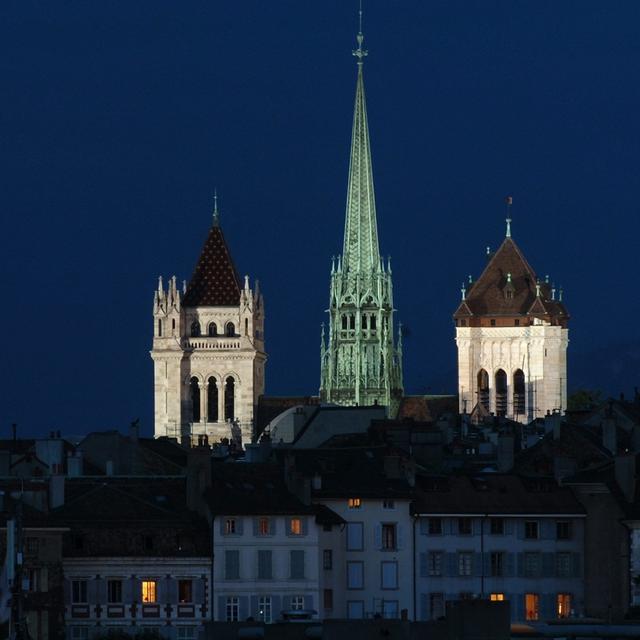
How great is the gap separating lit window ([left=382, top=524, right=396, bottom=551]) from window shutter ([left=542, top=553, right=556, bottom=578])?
489 cm

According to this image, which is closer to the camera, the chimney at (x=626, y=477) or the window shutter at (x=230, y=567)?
the window shutter at (x=230, y=567)

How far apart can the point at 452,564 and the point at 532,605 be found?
3.03m

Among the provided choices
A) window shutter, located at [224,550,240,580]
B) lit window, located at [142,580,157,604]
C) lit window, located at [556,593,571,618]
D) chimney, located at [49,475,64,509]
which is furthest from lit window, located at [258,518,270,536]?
lit window, located at [556,593,571,618]

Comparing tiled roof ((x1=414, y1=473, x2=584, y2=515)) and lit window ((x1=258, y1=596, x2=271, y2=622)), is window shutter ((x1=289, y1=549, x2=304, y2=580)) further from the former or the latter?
tiled roof ((x1=414, y1=473, x2=584, y2=515))

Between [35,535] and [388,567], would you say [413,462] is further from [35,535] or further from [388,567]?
[35,535]

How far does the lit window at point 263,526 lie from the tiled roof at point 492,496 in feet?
17.9

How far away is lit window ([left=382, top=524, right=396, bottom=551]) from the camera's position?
121562 mm

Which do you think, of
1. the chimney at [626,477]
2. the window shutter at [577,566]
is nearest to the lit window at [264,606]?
the window shutter at [577,566]

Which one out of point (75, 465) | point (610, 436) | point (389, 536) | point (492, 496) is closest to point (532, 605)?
point (492, 496)

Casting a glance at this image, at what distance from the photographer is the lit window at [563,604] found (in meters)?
119

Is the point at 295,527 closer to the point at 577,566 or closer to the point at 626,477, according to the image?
the point at 577,566

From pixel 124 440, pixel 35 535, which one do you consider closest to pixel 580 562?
pixel 35 535

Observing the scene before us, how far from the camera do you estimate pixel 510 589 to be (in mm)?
120938

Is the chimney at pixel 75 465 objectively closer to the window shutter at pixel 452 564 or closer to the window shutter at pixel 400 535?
the window shutter at pixel 400 535
